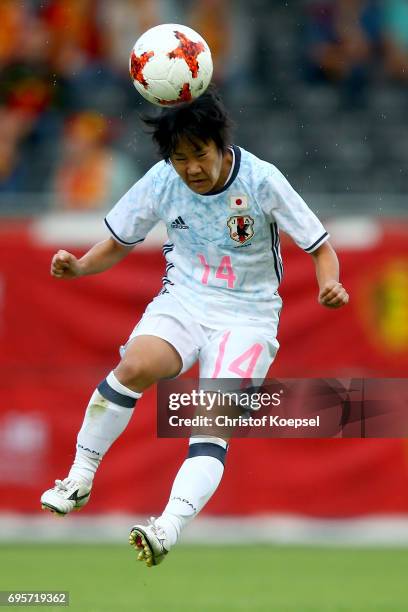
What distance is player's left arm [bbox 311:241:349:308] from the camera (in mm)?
6727

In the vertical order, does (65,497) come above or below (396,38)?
below

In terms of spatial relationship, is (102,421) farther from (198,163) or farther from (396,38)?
(396,38)

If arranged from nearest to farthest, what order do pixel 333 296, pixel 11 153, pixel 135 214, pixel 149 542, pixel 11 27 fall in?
pixel 149 542 < pixel 333 296 < pixel 135 214 < pixel 11 153 < pixel 11 27

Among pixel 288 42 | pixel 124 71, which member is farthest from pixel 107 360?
pixel 288 42

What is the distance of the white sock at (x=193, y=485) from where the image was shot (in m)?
6.79

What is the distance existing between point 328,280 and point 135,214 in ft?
3.77

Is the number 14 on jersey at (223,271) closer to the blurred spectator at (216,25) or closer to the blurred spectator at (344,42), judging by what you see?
the blurred spectator at (216,25)

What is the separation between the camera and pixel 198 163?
22.6 ft

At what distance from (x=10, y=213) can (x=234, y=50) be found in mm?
3725

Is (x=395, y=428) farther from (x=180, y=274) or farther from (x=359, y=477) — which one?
(x=180, y=274)

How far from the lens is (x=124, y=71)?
14469 mm

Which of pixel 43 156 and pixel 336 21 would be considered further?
pixel 336 21

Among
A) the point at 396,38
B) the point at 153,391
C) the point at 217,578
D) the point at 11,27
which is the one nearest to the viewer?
the point at 217,578

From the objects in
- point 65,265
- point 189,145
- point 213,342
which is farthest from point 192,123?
point 213,342
